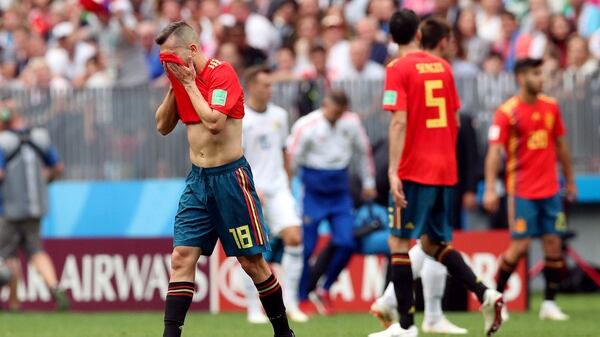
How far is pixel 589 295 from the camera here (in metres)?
19.2

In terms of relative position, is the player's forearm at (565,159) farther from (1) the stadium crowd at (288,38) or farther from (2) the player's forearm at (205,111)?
(2) the player's forearm at (205,111)

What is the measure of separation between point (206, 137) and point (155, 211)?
1005 cm

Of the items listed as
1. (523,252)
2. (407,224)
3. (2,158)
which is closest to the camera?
(407,224)

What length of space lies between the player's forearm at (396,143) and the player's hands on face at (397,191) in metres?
0.05

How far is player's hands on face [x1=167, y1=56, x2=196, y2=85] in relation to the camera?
9.89 m

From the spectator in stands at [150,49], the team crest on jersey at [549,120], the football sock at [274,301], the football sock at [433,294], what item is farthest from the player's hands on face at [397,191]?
the spectator in stands at [150,49]

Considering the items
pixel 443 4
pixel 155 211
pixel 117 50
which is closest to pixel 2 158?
pixel 155 211

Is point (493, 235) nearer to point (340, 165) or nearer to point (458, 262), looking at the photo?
point (340, 165)

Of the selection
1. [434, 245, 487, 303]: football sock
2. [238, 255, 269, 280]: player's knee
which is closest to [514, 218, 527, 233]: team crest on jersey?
[434, 245, 487, 303]: football sock

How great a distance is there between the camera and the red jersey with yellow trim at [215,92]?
10023mm

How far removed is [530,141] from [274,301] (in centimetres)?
498

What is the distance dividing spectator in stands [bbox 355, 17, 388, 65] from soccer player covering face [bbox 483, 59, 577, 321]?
6.46 m

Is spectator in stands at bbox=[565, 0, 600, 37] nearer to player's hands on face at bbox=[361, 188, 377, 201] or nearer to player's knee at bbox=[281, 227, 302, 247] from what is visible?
player's hands on face at bbox=[361, 188, 377, 201]

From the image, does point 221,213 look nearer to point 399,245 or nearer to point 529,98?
point 399,245
